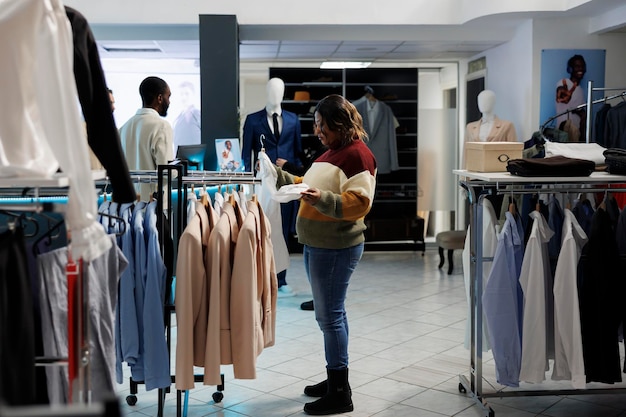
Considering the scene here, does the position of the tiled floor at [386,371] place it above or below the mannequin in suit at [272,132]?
below

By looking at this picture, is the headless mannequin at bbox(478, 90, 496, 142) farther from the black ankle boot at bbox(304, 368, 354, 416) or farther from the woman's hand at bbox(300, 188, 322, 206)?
the woman's hand at bbox(300, 188, 322, 206)

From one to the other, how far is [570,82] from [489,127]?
94 cm

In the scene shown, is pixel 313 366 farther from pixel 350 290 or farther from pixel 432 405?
pixel 350 290

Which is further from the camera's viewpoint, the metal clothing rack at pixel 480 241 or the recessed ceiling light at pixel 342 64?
the recessed ceiling light at pixel 342 64

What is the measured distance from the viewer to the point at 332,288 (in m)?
3.86

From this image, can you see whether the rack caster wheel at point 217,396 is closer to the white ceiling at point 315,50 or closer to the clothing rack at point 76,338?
the clothing rack at point 76,338

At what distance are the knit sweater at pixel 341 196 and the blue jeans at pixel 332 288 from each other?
0.19 ft

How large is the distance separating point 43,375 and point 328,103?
1983 mm

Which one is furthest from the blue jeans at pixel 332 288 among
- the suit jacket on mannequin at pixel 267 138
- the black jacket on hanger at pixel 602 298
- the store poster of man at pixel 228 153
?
the suit jacket on mannequin at pixel 267 138

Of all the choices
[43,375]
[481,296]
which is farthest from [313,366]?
[43,375]

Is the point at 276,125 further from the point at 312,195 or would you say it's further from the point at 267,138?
the point at 312,195

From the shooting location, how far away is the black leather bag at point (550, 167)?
3779mm

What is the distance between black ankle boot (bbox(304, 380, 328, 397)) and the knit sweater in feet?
3.04

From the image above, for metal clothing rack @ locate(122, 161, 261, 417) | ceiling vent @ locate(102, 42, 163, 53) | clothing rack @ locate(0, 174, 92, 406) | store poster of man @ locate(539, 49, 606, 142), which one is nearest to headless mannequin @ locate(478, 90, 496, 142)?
store poster of man @ locate(539, 49, 606, 142)
